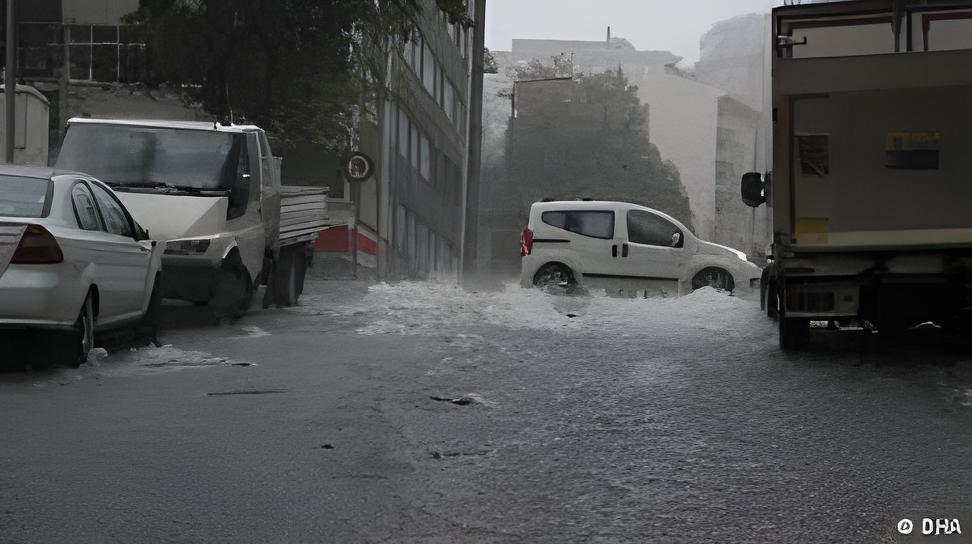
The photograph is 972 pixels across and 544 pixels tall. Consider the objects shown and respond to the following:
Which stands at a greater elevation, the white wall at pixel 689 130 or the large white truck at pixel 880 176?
the white wall at pixel 689 130

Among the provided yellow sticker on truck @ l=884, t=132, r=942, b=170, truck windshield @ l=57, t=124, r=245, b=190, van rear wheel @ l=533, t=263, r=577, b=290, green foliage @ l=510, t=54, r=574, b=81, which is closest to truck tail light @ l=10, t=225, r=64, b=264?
truck windshield @ l=57, t=124, r=245, b=190

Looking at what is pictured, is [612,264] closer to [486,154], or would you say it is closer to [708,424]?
[708,424]

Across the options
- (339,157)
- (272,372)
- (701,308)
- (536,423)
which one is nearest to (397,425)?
(536,423)

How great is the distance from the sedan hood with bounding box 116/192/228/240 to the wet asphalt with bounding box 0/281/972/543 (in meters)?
1.87

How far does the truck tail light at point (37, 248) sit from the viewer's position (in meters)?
9.22

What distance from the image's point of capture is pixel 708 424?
25.2ft

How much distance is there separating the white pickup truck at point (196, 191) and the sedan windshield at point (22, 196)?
3362 millimetres

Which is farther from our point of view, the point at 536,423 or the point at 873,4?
the point at 873,4

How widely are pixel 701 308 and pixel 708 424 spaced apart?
9.51 meters

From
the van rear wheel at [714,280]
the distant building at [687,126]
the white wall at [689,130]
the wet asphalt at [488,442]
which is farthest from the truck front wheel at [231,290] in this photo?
the distant building at [687,126]

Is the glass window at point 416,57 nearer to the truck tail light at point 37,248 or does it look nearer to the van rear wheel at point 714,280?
the van rear wheel at point 714,280

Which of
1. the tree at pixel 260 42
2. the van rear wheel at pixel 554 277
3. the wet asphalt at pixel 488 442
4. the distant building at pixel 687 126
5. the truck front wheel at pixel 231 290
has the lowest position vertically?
the wet asphalt at pixel 488 442

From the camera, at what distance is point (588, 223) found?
21344 mm

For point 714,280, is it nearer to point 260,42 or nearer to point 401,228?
point 260,42
